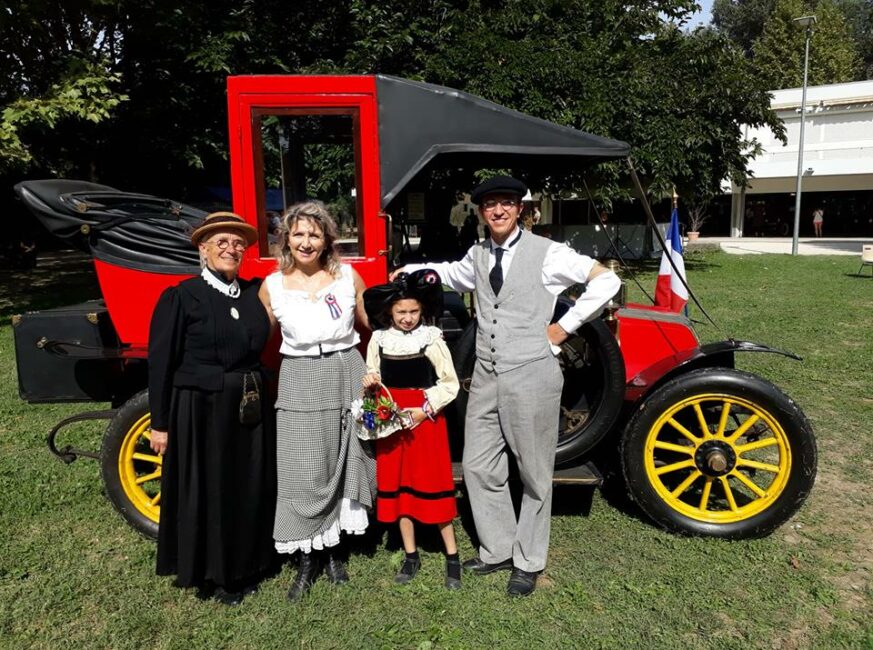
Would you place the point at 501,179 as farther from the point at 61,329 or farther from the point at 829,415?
the point at 829,415

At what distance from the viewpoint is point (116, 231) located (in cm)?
316

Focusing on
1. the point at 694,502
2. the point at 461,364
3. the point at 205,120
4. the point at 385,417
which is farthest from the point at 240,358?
the point at 205,120

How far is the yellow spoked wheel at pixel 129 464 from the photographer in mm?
3232

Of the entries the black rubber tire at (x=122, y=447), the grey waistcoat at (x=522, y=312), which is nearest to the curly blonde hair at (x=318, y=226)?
the grey waistcoat at (x=522, y=312)

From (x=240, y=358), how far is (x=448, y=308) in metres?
1.49

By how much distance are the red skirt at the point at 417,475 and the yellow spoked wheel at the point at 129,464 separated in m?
1.23

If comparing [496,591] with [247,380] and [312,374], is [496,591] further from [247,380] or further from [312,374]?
[247,380]

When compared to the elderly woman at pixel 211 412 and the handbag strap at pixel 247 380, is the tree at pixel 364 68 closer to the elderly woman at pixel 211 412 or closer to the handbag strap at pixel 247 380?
the elderly woman at pixel 211 412

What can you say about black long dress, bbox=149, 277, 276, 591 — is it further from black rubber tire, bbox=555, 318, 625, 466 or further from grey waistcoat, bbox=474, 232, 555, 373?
black rubber tire, bbox=555, 318, 625, 466

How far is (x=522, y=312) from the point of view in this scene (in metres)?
2.74

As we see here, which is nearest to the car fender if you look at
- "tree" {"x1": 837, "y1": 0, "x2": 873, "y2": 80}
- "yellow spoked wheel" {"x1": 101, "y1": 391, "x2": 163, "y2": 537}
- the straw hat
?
the straw hat

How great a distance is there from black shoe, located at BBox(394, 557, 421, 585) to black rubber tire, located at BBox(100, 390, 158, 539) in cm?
133

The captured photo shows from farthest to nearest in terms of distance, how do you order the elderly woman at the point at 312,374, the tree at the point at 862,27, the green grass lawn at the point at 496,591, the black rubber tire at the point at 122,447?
the tree at the point at 862,27 → the black rubber tire at the point at 122,447 → the elderly woman at the point at 312,374 → the green grass lawn at the point at 496,591

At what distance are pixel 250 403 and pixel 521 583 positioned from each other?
1.43 metres
